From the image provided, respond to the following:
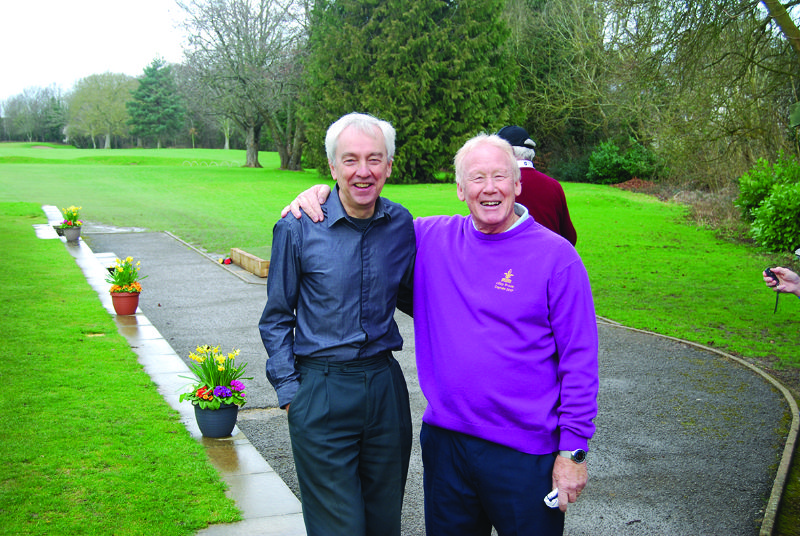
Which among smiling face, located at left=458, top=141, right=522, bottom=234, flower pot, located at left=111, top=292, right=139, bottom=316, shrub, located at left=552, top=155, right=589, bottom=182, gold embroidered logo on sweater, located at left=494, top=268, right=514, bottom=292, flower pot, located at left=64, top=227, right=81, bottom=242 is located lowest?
flower pot, located at left=64, top=227, right=81, bottom=242

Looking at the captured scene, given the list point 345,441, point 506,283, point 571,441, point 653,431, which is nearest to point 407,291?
point 506,283

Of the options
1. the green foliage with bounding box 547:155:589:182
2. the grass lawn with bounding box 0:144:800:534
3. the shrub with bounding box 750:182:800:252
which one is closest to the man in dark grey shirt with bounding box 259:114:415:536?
the grass lawn with bounding box 0:144:800:534

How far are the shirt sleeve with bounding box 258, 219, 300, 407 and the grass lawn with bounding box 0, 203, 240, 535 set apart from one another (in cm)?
172

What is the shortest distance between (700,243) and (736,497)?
1458 centimetres

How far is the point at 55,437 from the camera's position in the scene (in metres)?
5.13

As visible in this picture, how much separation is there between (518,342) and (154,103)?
89.7 meters

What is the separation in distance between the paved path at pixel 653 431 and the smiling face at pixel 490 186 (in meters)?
2.28

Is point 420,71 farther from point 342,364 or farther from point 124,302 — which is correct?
point 342,364

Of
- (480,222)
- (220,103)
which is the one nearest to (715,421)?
(480,222)

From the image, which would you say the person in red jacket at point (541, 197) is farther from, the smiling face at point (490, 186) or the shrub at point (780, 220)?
the shrub at point (780, 220)

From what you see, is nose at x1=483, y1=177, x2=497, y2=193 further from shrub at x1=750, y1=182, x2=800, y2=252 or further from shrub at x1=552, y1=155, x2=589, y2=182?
shrub at x1=552, y1=155, x2=589, y2=182

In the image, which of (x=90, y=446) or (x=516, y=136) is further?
(x=516, y=136)

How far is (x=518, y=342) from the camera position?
8.31 ft

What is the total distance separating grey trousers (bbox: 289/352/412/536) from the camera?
2.62m
